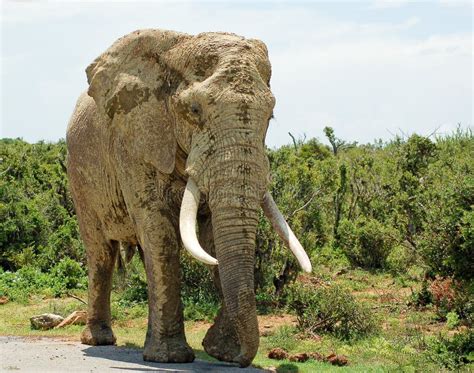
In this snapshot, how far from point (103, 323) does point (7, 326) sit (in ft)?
Answer: 8.30

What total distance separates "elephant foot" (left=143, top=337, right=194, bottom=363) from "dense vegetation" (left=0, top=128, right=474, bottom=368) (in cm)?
242

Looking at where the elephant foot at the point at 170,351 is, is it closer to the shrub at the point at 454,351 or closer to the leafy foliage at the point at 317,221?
the shrub at the point at 454,351

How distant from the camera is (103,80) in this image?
9.06 m

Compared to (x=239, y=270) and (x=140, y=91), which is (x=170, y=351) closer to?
(x=239, y=270)

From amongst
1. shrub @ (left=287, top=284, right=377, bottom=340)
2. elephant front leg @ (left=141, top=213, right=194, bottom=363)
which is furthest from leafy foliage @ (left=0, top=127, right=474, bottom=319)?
elephant front leg @ (left=141, top=213, right=194, bottom=363)

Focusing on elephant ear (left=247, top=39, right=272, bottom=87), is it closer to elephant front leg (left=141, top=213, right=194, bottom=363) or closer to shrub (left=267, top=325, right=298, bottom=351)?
elephant front leg (left=141, top=213, right=194, bottom=363)

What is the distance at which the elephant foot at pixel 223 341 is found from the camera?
8.62m

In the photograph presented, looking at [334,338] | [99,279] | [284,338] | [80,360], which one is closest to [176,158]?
[80,360]

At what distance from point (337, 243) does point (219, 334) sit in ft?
32.9

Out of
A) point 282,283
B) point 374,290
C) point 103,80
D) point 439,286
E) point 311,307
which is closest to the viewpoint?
point 103,80

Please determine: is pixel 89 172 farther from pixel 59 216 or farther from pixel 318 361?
pixel 59 216

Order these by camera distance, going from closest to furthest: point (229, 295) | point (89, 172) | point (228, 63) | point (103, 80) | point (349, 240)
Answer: point (229, 295) < point (228, 63) < point (103, 80) < point (89, 172) < point (349, 240)

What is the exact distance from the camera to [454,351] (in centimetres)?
912

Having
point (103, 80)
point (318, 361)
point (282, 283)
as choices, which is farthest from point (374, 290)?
point (103, 80)
